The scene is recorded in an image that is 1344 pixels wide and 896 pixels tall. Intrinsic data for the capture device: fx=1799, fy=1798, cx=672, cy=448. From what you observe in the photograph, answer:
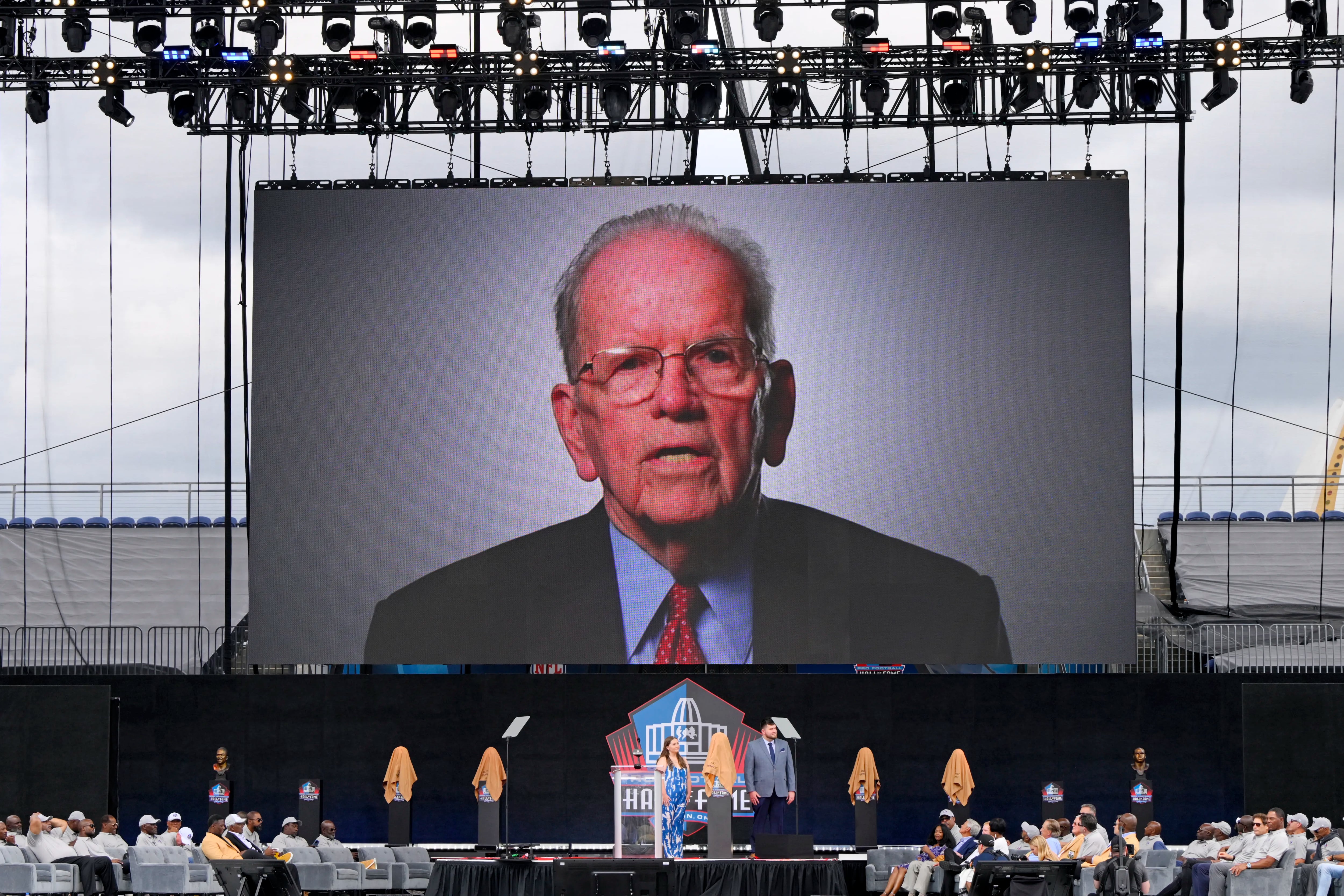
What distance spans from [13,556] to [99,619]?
2.09 m

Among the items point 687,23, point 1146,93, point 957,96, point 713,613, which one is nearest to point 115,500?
point 713,613

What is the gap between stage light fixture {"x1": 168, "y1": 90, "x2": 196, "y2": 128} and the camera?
21484 mm

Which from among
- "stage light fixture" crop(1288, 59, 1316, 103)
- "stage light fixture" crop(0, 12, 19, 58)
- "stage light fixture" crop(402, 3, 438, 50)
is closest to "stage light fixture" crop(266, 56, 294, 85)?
"stage light fixture" crop(402, 3, 438, 50)

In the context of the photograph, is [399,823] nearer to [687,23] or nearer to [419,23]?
[419,23]

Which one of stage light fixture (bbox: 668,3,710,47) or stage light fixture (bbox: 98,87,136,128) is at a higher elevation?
stage light fixture (bbox: 668,3,710,47)

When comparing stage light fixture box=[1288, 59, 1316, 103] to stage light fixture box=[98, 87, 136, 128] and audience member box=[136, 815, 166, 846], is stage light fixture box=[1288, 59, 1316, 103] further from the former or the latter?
audience member box=[136, 815, 166, 846]

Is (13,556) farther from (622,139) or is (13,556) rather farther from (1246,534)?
(1246,534)

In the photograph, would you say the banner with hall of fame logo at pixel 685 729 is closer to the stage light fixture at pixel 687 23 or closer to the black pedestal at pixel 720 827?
the black pedestal at pixel 720 827

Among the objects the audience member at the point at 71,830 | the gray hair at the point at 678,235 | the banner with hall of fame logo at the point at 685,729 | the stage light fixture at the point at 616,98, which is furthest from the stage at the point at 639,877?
the stage light fixture at the point at 616,98

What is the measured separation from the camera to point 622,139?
84.4 ft

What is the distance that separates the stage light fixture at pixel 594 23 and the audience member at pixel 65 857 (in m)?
10.4

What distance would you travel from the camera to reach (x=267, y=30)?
69.2 ft

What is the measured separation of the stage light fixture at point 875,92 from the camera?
2120cm

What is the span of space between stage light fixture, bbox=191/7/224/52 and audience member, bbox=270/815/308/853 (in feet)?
29.6
